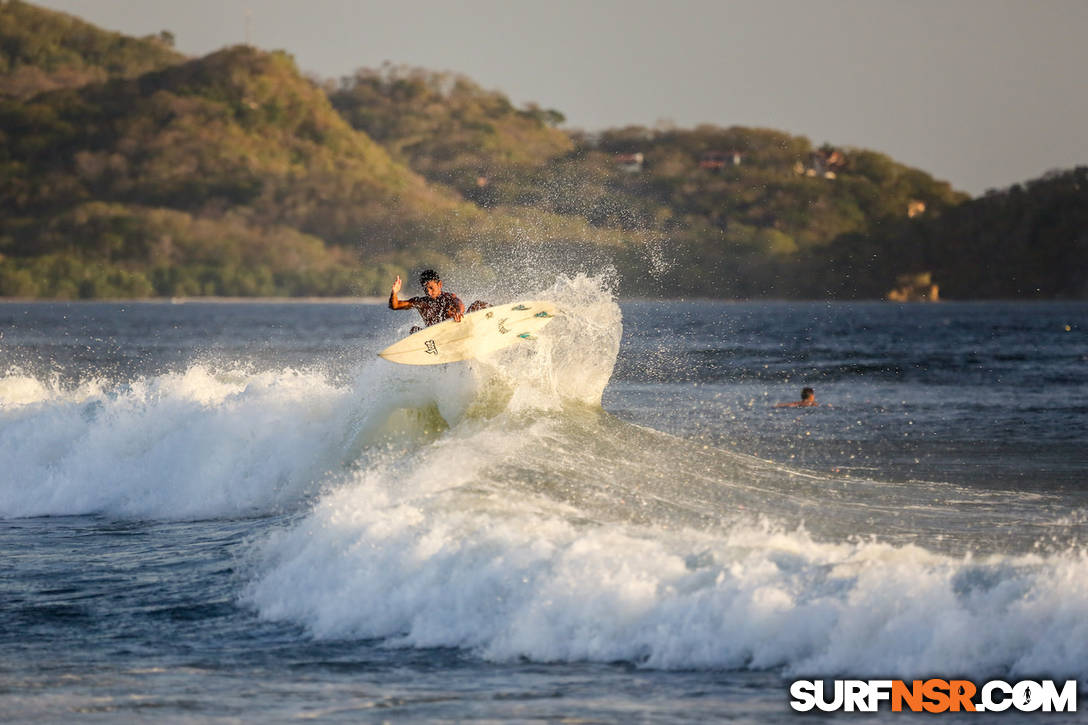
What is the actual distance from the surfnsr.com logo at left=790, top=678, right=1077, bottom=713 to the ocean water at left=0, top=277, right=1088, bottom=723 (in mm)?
155

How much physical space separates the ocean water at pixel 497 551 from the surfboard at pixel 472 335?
0.32 metres

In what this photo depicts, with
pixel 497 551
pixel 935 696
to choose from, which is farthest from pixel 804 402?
pixel 935 696

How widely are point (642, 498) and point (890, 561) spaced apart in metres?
4.24

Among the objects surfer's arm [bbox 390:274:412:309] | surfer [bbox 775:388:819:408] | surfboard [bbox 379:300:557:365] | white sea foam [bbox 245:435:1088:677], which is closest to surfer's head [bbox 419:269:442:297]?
surfer's arm [bbox 390:274:412:309]

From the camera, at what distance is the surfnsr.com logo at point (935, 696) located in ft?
31.9

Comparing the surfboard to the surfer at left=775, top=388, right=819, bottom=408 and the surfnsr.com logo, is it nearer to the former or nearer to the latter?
the surfnsr.com logo

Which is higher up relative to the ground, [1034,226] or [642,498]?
[1034,226]

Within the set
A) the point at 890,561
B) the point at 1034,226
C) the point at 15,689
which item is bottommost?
the point at 15,689

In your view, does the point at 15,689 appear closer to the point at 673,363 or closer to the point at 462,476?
the point at 462,476

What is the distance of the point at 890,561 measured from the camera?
11.6m

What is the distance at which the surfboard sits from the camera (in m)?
19.2

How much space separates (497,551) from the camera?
12.5 metres

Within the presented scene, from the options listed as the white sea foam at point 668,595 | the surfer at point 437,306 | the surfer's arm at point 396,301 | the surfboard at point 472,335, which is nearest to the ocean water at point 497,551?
the white sea foam at point 668,595

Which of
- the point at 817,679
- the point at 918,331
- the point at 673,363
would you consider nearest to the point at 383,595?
the point at 817,679
